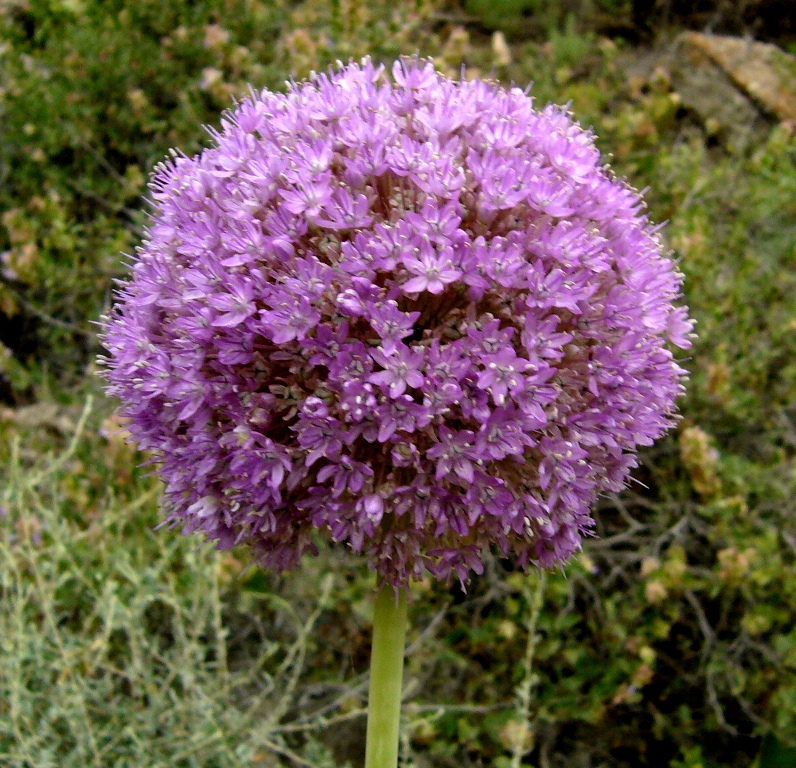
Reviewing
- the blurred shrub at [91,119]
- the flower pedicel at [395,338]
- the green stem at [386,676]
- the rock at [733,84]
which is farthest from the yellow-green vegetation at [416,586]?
the flower pedicel at [395,338]

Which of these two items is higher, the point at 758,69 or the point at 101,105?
the point at 758,69

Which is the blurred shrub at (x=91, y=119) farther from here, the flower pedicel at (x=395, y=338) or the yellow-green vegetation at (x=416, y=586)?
the flower pedicel at (x=395, y=338)

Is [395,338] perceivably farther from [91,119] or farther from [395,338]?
[91,119]

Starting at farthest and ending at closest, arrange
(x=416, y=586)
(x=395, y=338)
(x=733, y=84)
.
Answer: (x=733, y=84), (x=416, y=586), (x=395, y=338)

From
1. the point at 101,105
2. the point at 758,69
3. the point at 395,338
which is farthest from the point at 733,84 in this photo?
the point at 395,338

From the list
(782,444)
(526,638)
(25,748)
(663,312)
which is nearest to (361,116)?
(663,312)

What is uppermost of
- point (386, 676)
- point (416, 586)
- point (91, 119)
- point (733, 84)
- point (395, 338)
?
point (733, 84)

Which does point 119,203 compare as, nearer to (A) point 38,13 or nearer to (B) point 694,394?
(A) point 38,13
